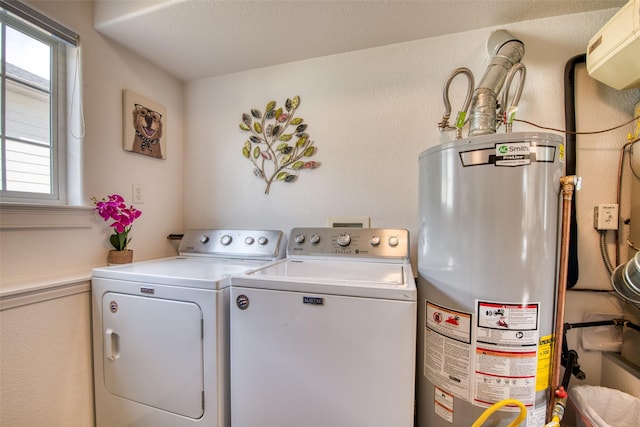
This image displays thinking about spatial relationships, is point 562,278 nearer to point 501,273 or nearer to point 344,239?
point 501,273

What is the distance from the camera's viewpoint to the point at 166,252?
1892mm

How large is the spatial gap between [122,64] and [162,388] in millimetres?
1804

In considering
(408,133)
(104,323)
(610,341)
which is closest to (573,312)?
(610,341)

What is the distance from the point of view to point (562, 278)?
897 millimetres

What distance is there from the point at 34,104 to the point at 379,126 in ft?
5.88

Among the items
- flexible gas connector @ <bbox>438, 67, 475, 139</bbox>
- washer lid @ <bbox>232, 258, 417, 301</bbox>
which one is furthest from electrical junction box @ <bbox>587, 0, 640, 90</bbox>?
washer lid @ <bbox>232, 258, 417, 301</bbox>

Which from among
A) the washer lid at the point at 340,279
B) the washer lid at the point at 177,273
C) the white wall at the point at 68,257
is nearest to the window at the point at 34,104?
the white wall at the point at 68,257

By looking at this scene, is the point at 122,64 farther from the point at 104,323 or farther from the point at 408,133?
the point at 408,133

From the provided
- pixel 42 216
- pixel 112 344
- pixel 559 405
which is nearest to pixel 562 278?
pixel 559 405

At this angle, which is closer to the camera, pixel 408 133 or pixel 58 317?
pixel 58 317

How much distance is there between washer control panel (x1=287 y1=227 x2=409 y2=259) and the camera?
138 centimetres

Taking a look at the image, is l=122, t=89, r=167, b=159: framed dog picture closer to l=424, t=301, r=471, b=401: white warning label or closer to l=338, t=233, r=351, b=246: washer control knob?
l=338, t=233, r=351, b=246: washer control knob

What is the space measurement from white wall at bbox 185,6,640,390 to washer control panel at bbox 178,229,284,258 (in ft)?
0.63

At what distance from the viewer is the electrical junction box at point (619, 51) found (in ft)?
3.19
